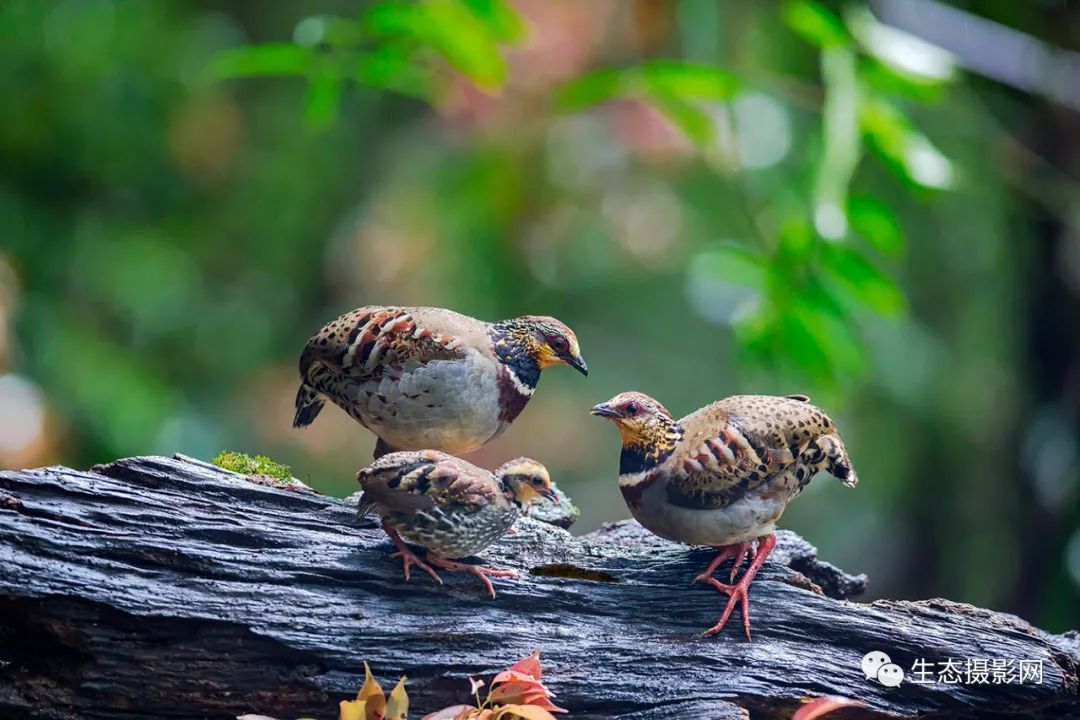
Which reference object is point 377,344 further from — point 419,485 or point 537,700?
point 537,700

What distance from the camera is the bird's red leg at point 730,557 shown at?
2.87m

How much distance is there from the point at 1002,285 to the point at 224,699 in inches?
200

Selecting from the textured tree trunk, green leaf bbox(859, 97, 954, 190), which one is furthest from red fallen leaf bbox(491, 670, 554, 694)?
green leaf bbox(859, 97, 954, 190)

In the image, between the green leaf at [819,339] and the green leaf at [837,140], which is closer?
the green leaf at [837,140]

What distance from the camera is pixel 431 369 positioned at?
2818mm

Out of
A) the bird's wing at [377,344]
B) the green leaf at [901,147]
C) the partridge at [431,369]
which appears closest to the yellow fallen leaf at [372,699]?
the partridge at [431,369]

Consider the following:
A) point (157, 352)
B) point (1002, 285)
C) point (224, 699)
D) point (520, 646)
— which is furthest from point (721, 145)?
point (157, 352)

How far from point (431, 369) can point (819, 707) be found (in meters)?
1.29

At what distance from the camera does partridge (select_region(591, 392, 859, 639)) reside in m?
2.71

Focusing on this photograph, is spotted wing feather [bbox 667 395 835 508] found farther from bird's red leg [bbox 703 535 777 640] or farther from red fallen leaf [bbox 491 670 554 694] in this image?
red fallen leaf [bbox 491 670 554 694]

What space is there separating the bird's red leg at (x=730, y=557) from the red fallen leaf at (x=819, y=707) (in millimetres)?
386

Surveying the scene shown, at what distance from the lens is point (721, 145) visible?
4.80 meters

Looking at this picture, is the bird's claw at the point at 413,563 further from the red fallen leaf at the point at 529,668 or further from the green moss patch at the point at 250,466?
the green moss patch at the point at 250,466

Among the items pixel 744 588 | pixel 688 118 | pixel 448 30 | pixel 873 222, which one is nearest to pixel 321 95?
pixel 448 30
